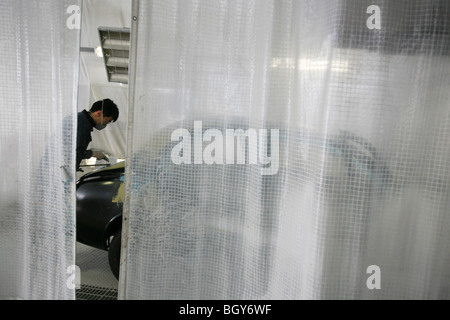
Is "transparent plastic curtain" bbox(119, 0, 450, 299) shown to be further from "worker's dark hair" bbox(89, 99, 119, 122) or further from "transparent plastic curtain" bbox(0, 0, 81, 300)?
"worker's dark hair" bbox(89, 99, 119, 122)

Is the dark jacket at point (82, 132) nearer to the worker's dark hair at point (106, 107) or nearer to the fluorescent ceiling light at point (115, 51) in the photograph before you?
the worker's dark hair at point (106, 107)

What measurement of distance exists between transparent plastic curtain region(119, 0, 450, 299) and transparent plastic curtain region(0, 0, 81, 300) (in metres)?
0.30

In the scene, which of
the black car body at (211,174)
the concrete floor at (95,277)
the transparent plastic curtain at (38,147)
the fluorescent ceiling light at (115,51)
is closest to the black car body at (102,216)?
the concrete floor at (95,277)

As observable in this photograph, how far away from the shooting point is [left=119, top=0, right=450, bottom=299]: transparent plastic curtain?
49.9 inches

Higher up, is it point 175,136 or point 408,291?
point 175,136

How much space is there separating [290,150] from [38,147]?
1222 mm

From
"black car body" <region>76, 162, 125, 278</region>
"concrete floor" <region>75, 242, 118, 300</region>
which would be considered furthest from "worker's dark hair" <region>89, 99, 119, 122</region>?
"concrete floor" <region>75, 242, 118, 300</region>

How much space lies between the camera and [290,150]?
1.34 metres

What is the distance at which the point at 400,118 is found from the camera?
1294mm

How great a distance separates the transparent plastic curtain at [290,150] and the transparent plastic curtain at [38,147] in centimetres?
30

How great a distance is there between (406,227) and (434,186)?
223 millimetres

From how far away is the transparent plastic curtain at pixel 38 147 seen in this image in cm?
136
